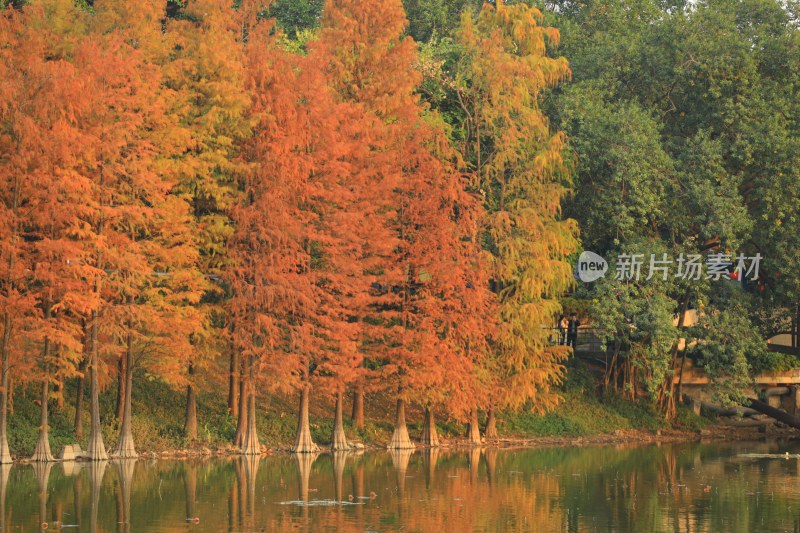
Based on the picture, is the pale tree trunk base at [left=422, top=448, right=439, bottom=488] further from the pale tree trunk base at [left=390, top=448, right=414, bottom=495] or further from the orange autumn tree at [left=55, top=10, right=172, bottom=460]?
the orange autumn tree at [left=55, top=10, right=172, bottom=460]

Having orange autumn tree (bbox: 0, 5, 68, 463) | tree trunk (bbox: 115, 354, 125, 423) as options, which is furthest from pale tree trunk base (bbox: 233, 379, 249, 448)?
orange autumn tree (bbox: 0, 5, 68, 463)

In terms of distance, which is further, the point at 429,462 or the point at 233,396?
the point at 233,396

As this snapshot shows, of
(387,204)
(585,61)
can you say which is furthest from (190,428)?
(585,61)

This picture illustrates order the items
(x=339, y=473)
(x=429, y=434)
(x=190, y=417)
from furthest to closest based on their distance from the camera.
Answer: (x=429, y=434) → (x=190, y=417) → (x=339, y=473)

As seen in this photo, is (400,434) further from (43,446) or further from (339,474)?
(43,446)

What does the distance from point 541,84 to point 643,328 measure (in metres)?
11.1

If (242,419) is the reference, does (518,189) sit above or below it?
above

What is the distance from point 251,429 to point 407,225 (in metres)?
10.1

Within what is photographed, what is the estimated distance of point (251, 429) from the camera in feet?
145

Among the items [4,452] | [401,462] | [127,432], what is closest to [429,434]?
[401,462]

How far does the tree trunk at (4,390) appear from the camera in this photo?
39.1 m

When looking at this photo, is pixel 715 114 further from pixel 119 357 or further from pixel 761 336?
pixel 119 357

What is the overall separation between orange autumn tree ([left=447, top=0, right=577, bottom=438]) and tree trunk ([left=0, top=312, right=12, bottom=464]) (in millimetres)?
19173

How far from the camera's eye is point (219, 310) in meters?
43.5
